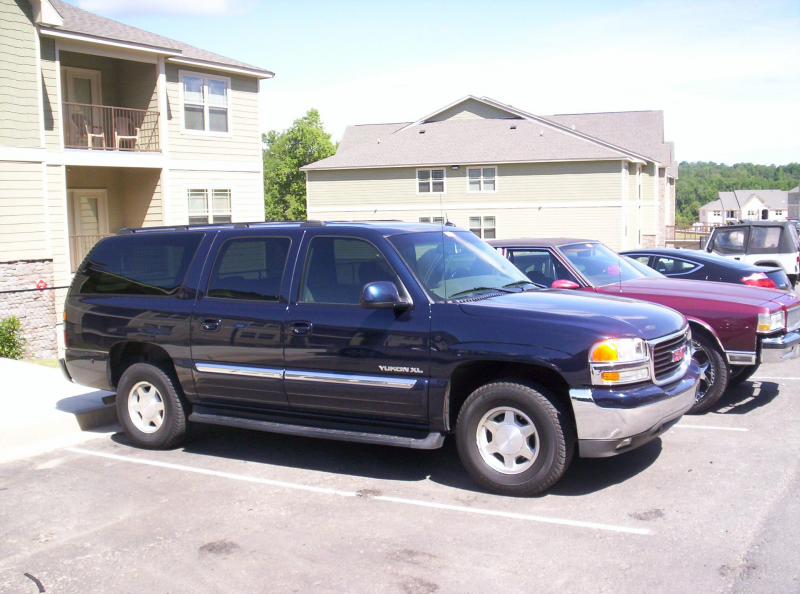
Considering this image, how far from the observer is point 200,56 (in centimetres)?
2312

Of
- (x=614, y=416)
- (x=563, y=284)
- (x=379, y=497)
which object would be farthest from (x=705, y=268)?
(x=379, y=497)

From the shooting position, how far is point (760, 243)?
1961 cm

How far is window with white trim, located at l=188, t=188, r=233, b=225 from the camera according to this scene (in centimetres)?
2345

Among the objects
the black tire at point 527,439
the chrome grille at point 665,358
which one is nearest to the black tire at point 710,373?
the chrome grille at point 665,358

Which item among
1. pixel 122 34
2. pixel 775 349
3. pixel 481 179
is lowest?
pixel 775 349

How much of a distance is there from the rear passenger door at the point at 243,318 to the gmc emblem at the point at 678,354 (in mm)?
3130

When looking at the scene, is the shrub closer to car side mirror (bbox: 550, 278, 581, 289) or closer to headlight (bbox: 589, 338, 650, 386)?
car side mirror (bbox: 550, 278, 581, 289)

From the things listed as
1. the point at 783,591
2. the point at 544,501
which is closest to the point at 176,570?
the point at 544,501

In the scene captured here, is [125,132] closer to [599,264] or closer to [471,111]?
[599,264]

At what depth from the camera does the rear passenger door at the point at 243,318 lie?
6.63 metres

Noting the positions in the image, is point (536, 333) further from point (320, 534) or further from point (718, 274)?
point (718, 274)

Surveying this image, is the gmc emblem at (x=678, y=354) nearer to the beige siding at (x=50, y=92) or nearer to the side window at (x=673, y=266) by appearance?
the side window at (x=673, y=266)

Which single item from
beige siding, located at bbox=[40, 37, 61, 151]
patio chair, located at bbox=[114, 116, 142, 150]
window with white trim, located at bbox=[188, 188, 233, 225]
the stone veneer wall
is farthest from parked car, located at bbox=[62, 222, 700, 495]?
window with white trim, located at bbox=[188, 188, 233, 225]

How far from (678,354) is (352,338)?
2.56 meters
